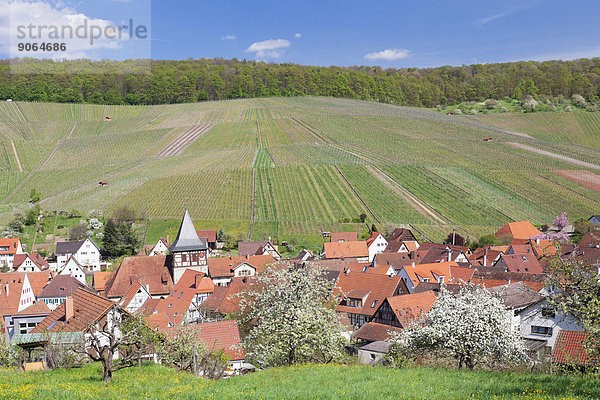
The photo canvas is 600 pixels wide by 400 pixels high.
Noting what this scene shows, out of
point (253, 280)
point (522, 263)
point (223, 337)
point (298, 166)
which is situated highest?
point (298, 166)

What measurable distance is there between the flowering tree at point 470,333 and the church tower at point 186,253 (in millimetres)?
46076

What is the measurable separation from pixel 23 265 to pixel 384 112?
145 m

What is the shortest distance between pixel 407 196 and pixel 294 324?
292 ft

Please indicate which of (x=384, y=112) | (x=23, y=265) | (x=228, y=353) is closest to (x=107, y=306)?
(x=228, y=353)

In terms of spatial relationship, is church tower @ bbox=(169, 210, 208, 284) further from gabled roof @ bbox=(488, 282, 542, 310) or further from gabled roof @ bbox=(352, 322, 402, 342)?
gabled roof @ bbox=(488, 282, 542, 310)

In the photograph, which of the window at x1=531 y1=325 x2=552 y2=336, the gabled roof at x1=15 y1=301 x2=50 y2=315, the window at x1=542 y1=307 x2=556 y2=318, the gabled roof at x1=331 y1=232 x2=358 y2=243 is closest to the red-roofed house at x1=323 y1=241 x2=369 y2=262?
the gabled roof at x1=331 y1=232 x2=358 y2=243

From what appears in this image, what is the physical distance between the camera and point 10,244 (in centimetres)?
8719

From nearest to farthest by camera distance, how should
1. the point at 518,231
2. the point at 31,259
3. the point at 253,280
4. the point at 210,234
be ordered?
the point at 253,280, the point at 31,259, the point at 518,231, the point at 210,234

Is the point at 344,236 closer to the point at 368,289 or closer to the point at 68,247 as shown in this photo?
the point at 368,289

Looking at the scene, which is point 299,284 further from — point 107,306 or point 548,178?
point 548,178

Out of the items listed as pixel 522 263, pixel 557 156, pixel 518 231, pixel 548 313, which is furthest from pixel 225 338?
pixel 557 156

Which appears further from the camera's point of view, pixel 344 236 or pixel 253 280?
pixel 344 236

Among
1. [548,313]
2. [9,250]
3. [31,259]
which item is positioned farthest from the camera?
[9,250]

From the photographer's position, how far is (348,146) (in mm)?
147625
